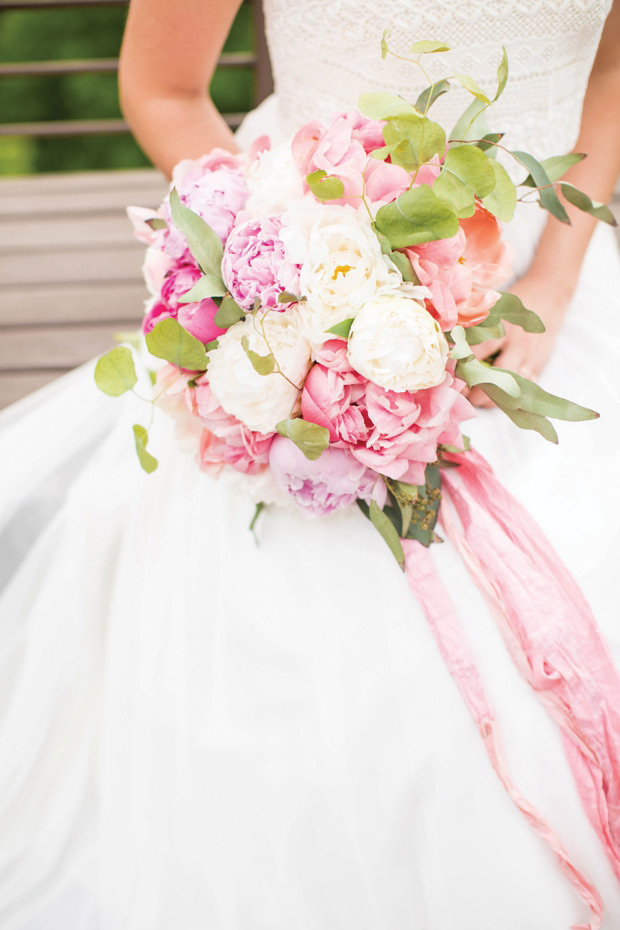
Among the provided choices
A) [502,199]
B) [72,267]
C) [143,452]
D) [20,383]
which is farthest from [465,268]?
[72,267]

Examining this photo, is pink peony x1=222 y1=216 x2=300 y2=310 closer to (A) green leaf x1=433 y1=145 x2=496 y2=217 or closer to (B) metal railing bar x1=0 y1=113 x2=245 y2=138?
(A) green leaf x1=433 y1=145 x2=496 y2=217

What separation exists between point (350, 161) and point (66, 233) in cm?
200

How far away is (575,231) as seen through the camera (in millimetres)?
1225

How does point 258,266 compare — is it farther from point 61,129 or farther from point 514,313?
point 61,129

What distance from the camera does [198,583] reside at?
3.04 ft

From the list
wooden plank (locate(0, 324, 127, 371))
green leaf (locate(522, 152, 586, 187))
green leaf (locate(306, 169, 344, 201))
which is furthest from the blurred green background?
green leaf (locate(306, 169, 344, 201))

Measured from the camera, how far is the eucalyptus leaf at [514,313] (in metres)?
0.82

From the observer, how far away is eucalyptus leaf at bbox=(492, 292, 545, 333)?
32.3 inches

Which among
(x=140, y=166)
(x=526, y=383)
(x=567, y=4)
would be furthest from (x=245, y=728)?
(x=140, y=166)

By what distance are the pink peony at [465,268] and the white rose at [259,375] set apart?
13cm

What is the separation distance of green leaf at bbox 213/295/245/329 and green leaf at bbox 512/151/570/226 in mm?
377

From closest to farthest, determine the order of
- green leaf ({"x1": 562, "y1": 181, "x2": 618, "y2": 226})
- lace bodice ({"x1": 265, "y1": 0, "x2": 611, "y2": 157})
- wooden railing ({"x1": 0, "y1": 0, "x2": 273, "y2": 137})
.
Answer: green leaf ({"x1": 562, "y1": 181, "x2": 618, "y2": 226})
lace bodice ({"x1": 265, "y1": 0, "x2": 611, "y2": 157})
wooden railing ({"x1": 0, "y1": 0, "x2": 273, "y2": 137})

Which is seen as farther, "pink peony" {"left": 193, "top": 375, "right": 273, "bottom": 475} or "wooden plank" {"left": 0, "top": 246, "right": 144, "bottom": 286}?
"wooden plank" {"left": 0, "top": 246, "right": 144, "bottom": 286}

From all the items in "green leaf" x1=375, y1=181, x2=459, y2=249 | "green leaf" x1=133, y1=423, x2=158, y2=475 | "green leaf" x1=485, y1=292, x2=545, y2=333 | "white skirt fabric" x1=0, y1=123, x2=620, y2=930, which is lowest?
"white skirt fabric" x1=0, y1=123, x2=620, y2=930
